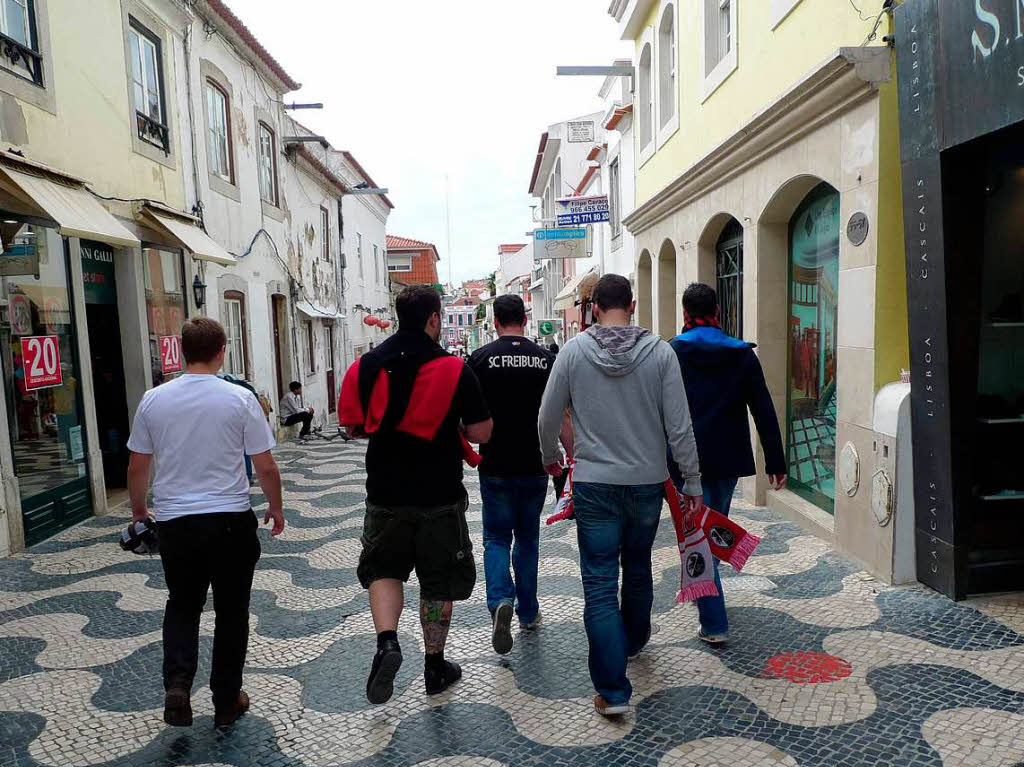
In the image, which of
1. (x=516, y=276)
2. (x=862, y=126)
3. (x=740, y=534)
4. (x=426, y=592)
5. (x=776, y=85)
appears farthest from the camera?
(x=516, y=276)

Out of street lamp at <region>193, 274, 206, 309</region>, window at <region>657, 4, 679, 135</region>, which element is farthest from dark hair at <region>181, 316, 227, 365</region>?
window at <region>657, 4, 679, 135</region>

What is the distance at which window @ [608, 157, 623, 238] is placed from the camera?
52.6 ft

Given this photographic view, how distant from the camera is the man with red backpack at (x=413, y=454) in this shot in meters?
3.13

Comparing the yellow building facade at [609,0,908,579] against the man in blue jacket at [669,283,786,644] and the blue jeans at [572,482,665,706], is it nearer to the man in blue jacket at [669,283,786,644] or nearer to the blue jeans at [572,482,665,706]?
the man in blue jacket at [669,283,786,644]

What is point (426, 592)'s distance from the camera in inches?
128

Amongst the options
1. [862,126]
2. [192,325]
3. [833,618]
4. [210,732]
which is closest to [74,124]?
[192,325]

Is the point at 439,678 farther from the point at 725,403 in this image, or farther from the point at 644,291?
the point at 644,291

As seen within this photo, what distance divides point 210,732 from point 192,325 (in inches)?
68.2

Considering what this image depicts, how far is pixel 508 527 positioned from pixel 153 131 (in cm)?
818

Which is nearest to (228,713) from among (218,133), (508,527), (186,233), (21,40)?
(508,527)

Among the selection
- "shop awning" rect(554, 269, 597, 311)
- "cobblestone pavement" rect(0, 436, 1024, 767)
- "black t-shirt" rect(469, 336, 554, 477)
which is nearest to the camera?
"cobblestone pavement" rect(0, 436, 1024, 767)

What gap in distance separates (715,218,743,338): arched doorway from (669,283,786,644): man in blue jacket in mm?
4518

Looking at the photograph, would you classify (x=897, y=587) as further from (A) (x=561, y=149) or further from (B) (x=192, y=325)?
(A) (x=561, y=149)

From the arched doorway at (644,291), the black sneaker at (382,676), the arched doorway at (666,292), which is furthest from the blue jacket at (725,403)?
the arched doorway at (644,291)
